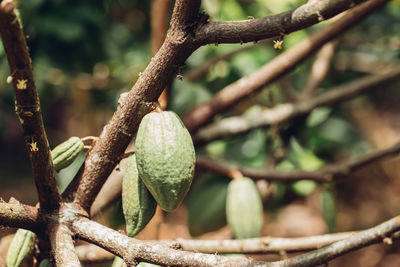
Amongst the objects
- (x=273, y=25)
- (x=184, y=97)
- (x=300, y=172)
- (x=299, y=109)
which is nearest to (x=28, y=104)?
(x=273, y=25)

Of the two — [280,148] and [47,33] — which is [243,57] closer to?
[280,148]

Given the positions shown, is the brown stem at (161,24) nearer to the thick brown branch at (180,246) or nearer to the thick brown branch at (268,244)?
the thick brown branch at (268,244)

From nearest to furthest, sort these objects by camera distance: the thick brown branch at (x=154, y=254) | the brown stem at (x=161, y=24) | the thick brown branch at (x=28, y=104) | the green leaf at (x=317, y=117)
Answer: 1. the thick brown branch at (x=28, y=104)
2. the thick brown branch at (x=154, y=254)
3. the brown stem at (x=161, y=24)
4. the green leaf at (x=317, y=117)

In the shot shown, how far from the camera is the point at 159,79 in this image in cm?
76

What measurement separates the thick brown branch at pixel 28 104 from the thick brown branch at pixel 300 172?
0.71 meters

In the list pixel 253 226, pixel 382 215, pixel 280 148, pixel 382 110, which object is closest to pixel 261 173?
pixel 253 226

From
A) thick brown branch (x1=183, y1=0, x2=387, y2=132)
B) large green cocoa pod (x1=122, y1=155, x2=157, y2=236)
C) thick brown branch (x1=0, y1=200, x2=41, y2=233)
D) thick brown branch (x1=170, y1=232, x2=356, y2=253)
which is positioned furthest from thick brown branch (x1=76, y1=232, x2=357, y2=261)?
thick brown branch (x1=183, y1=0, x2=387, y2=132)

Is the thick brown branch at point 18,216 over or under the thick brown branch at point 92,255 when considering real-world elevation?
under

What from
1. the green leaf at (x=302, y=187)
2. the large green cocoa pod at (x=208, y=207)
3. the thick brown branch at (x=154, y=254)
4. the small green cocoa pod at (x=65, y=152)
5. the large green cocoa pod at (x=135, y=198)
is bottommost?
the thick brown branch at (x=154, y=254)

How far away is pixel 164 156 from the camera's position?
2.48 feet

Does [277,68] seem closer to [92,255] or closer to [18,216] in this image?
[92,255]

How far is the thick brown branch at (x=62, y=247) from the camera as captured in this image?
29.6 inches

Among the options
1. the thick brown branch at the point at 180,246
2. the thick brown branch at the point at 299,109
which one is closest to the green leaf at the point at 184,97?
the thick brown branch at the point at 299,109

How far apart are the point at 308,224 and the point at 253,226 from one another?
6.08ft
